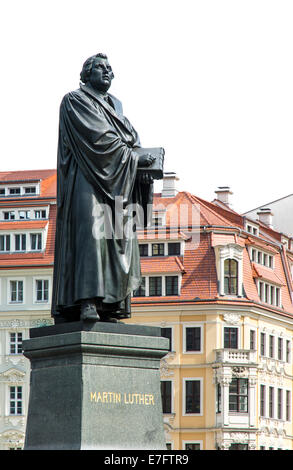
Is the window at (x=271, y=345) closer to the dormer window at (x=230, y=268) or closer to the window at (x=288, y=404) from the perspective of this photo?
the window at (x=288, y=404)

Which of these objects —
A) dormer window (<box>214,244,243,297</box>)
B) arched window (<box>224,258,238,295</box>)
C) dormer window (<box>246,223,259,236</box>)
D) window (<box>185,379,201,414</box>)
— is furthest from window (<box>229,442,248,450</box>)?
dormer window (<box>246,223,259,236</box>)

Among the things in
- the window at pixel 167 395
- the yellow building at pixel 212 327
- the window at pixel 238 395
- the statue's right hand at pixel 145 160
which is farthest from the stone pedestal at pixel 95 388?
the window at pixel 238 395

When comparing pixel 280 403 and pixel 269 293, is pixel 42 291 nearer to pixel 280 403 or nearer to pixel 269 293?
pixel 269 293

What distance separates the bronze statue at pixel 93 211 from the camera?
14.1m

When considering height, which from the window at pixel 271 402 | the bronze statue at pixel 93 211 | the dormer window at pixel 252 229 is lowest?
the bronze statue at pixel 93 211

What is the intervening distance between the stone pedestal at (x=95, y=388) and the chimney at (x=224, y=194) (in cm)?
7000

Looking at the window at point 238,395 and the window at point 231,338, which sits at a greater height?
the window at point 231,338

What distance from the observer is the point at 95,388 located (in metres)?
13.5

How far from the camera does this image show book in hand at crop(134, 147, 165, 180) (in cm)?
1479

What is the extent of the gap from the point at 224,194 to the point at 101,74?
69.9 m

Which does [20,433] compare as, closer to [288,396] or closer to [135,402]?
[288,396]

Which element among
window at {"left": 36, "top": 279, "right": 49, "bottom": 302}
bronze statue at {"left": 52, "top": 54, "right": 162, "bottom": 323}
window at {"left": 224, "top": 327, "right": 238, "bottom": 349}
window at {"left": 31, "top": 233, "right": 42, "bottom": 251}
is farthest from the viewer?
window at {"left": 31, "top": 233, "right": 42, "bottom": 251}

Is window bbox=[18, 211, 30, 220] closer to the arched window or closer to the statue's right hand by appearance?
the arched window
